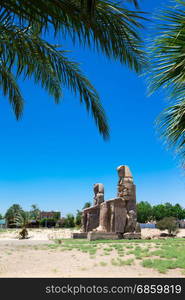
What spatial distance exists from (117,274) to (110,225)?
405 inches

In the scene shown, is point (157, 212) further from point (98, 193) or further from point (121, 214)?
point (121, 214)

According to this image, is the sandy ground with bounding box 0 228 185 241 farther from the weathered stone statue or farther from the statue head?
the statue head

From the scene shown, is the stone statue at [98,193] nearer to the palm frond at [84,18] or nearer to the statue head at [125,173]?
the statue head at [125,173]

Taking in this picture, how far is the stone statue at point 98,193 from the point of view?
2036 centimetres

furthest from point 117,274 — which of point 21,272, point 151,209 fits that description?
point 151,209

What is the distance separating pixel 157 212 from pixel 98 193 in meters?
53.4

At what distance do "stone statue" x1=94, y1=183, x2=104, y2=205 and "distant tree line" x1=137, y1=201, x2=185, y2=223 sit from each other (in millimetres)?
50398

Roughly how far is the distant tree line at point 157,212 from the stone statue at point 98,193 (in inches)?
1984

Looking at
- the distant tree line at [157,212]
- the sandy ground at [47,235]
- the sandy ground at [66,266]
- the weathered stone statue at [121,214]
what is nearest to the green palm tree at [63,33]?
the sandy ground at [66,266]

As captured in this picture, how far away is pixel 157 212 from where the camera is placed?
230 feet

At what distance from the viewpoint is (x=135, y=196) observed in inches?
699

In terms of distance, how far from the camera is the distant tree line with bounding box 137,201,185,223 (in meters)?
69.6

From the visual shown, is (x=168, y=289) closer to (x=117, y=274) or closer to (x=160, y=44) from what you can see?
(x=117, y=274)

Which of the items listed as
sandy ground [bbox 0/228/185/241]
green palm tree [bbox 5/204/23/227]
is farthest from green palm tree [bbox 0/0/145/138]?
green palm tree [bbox 5/204/23/227]
